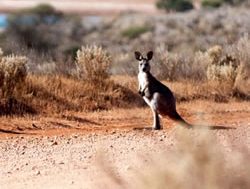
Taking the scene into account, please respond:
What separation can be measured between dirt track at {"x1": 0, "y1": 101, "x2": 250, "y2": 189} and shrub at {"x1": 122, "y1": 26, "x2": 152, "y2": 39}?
3460 centimetres

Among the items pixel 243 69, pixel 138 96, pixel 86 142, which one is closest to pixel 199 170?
pixel 86 142

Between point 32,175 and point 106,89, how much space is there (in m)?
7.34

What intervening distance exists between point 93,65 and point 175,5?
47.5 m

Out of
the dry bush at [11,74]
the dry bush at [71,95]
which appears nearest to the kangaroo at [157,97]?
the dry bush at [71,95]

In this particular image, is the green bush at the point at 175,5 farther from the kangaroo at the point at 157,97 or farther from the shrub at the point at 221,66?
the kangaroo at the point at 157,97

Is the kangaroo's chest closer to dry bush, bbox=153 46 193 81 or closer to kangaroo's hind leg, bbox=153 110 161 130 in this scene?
kangaroo's hind leg, bbox=153 110 161 130

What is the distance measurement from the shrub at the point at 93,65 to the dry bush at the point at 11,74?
67.3 inches

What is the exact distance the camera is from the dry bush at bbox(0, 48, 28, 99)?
15.7m

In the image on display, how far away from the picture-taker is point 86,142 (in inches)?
485

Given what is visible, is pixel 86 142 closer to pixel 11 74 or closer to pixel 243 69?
pixel 11 74

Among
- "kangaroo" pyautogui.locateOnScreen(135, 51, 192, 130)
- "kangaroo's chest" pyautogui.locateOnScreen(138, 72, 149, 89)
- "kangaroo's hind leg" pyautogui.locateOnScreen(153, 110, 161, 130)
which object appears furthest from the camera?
"kangaroo's chest" pyautogui.locateOnScreen(138, 72, 149, 89)

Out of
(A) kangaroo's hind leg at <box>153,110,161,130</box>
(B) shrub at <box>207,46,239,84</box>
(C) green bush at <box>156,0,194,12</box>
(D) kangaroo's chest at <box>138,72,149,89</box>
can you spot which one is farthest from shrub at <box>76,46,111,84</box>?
(C) green bush at <box>156,0,194,12</box>

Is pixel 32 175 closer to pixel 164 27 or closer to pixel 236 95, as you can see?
pixel 236 95

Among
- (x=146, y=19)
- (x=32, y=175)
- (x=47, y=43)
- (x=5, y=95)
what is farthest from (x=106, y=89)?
(x=146, y=19)
